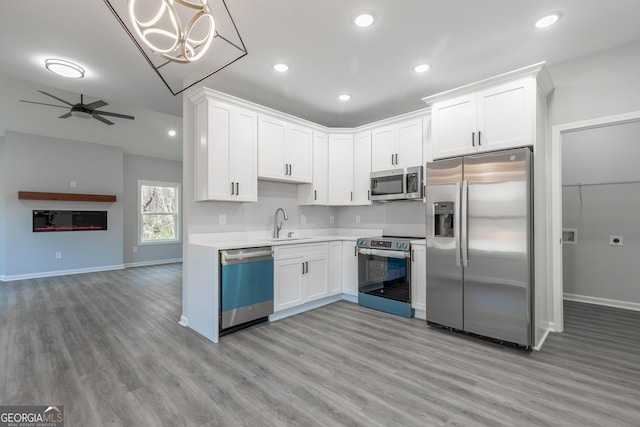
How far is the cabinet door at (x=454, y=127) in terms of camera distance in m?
3.10

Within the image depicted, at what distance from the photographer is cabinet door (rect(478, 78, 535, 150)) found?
9.11 feet

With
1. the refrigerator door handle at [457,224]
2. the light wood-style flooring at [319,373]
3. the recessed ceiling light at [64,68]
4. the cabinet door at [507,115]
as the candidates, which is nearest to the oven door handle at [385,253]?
the refrigerator door handle at [457,224]

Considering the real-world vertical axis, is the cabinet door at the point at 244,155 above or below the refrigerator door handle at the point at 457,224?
above

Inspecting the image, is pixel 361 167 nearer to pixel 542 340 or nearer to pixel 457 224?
pixel 457 224

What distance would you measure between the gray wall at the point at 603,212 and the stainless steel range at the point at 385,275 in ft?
8.59

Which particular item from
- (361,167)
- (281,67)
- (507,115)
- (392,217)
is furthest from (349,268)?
(281,67)

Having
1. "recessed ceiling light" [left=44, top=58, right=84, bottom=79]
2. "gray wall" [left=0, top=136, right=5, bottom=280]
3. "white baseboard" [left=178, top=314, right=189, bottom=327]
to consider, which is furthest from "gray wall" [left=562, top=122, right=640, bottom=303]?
"gray wall" [left=0, top=136, right=5, bottom=280]

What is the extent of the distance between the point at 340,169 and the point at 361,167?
0.33 meters

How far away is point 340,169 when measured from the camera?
458 cm

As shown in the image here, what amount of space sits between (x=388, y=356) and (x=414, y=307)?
1112 millimetres

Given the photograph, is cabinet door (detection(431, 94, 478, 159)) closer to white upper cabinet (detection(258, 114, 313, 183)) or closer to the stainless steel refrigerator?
the stainless steel refrigerator

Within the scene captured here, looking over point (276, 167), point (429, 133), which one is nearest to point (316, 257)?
point (276, 167)

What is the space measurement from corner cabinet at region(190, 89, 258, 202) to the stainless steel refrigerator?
2135 millimetres

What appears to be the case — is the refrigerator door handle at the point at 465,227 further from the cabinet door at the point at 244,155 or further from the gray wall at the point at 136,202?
the gray wall at the point at 136,202
